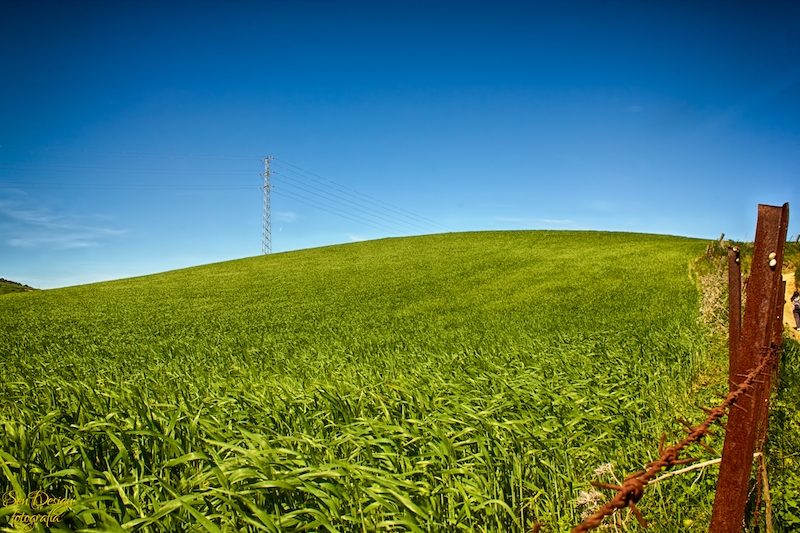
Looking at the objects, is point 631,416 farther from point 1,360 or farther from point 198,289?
point 198,289

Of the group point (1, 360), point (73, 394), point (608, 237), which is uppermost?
point (608, 237)

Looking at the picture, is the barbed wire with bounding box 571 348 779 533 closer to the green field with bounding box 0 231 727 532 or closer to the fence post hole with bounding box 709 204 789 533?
the fence post hole with bounding box 709 204 789 533

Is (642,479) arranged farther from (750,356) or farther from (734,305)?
(734,305)

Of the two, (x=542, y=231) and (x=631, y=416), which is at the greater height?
(x=542, y=231)

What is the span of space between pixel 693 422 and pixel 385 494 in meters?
4.32

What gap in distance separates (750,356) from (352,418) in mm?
3508

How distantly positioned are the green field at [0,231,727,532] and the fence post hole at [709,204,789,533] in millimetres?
1179

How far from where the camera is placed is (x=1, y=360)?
12234 millimetres

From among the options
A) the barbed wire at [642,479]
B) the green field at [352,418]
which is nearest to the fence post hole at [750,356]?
the barbed wire at [642,479]

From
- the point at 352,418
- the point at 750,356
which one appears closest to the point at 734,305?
the point at 750,356

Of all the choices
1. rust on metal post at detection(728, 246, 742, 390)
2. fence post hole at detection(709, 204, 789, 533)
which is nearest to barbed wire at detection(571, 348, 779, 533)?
fence post hole at detection(709, 204, 789, 533)

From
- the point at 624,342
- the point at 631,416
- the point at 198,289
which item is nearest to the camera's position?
the point at 631,416

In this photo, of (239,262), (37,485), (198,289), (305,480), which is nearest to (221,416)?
(37,485)

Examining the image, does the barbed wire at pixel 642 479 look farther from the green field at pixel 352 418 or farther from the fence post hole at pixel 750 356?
the green field at pixel 352 418
